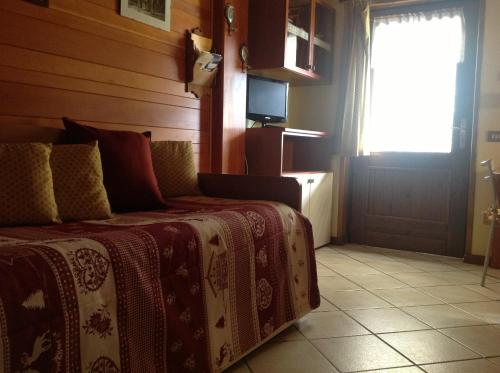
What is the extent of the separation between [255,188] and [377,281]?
119 cm

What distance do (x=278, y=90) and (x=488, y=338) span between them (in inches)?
91.4

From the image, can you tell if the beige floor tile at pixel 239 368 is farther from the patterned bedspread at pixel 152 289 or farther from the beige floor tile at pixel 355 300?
the beige floor tile at pixel 355 300

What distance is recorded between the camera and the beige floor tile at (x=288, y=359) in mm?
1665

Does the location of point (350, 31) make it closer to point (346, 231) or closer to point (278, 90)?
point (278, 90)

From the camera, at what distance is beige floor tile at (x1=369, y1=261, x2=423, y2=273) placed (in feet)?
10.5

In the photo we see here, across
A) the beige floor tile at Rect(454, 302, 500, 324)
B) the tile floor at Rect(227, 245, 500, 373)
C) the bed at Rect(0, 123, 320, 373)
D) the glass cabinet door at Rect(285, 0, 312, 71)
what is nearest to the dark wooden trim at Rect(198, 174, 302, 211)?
the bed at Rect(0, 123, 320, 373)

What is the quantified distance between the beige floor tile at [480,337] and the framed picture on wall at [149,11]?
2.19 metres

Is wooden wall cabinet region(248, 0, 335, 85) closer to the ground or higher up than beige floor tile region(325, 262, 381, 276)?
higher up

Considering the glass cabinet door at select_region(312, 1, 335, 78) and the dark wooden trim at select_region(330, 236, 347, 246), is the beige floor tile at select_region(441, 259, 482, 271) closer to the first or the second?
the dark wooden trim at select_region(330, 236, 347, 246)

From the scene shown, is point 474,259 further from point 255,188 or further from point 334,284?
point 255,188

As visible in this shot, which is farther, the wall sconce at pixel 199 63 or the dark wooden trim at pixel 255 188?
the wall sconce at pixel 199 63

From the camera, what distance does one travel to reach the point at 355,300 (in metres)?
2.48

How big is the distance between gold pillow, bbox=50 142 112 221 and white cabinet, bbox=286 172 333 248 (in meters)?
1.97

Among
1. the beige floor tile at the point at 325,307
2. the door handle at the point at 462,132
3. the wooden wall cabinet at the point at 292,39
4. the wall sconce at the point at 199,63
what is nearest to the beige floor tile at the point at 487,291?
the beige floor tile at the point at 325,307
